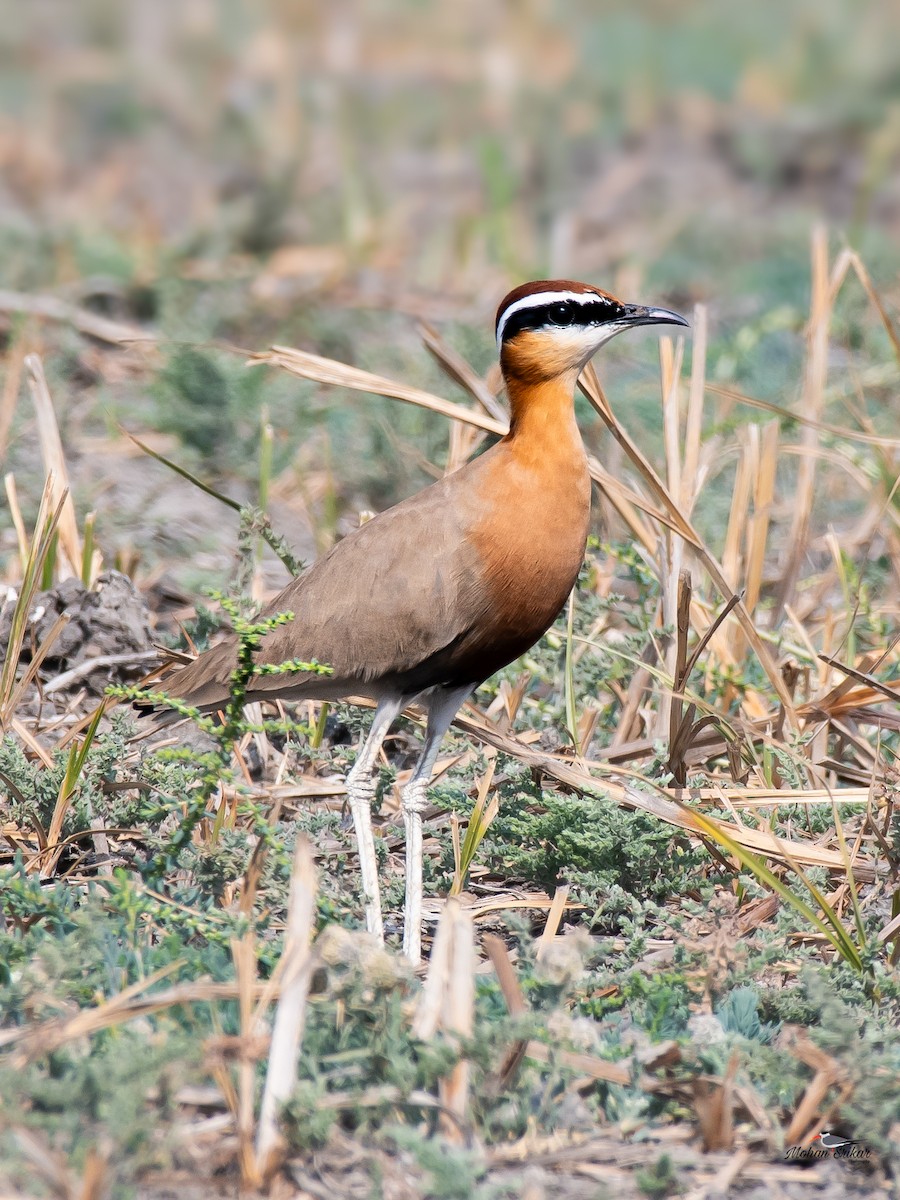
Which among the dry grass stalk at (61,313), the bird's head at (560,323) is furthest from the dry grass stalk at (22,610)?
the dry grass stalk at (61,313)

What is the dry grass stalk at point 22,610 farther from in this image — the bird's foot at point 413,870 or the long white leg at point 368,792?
the bird's foot at point 413,870

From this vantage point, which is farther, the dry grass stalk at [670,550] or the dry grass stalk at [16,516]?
the dry grass stalk at [16,516]

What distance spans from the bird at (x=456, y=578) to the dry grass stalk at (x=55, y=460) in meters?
1.29

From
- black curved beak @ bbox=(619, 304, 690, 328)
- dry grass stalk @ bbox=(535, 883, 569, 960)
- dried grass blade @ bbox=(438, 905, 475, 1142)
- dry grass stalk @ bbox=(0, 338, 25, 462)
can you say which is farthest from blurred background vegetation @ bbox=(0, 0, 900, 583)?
dried grass blade @ bbox=(438, 905, 475, 1142)

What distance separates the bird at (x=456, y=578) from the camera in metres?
3.79

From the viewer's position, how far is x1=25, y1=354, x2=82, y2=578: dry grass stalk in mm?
5055

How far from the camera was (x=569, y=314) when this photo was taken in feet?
13.1

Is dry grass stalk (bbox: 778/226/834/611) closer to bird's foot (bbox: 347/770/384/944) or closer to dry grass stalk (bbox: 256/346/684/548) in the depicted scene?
dry grass stalk (bbox: 256/346/684/548)

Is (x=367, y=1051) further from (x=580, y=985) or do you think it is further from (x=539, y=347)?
(x=539, y=347)

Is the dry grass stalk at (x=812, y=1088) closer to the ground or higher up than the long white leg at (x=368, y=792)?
closer to the ground

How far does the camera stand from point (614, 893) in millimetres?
3713

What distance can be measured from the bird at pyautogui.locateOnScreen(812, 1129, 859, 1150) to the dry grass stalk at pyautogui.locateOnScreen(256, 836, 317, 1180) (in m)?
1.02

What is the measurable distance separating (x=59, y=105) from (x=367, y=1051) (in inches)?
556

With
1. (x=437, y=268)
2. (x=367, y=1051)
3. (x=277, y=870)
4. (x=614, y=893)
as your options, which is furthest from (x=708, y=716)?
(x=437, y=268)
